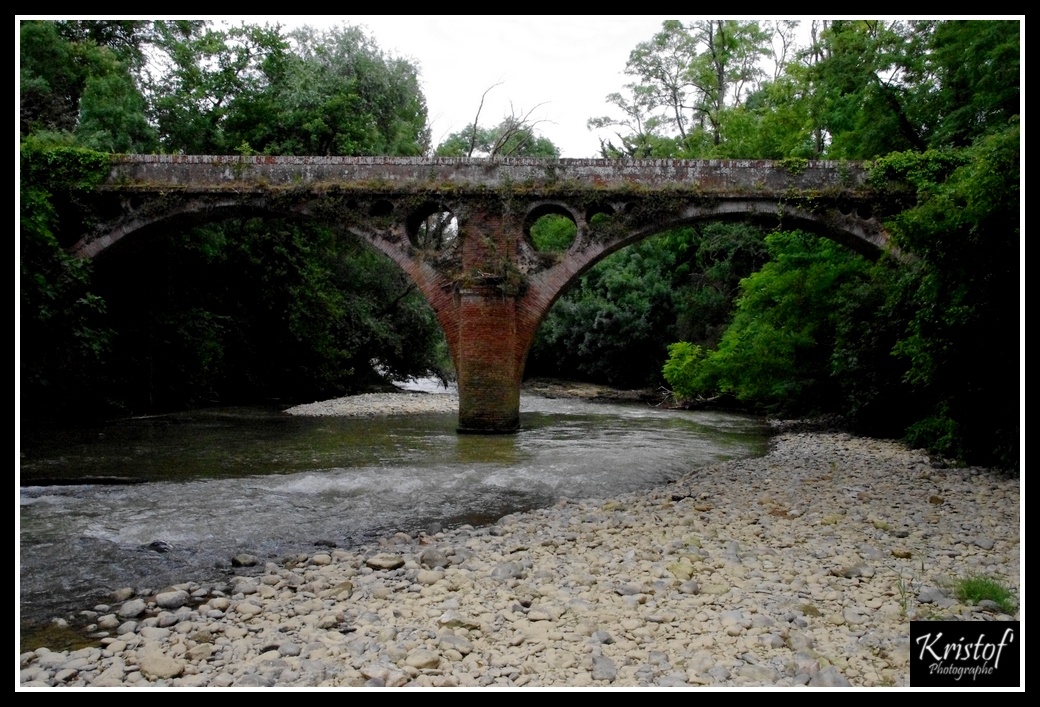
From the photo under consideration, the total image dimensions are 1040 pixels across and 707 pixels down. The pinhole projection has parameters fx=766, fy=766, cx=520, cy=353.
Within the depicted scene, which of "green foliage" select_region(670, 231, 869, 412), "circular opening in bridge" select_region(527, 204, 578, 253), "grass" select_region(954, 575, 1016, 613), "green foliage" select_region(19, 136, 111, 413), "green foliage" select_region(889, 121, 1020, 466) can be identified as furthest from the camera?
"circular opening in bridge" select_region(527, 204, 578, 253)

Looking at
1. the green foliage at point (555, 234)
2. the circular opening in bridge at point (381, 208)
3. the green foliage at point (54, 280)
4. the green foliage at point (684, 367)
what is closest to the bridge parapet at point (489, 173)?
the circular opening in bridge at point (381, 208)

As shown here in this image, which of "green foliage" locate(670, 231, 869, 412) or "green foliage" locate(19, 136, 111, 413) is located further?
"green foliage" locate(670, 231, 869, 412)

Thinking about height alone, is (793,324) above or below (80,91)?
below

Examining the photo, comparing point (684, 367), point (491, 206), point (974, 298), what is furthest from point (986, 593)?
point (684, 367)

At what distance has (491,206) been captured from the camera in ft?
47.2

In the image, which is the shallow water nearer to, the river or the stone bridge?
the river

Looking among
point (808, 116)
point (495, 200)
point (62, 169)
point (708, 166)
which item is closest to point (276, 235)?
point (62, 169)

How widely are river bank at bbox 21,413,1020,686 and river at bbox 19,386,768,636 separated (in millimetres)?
660

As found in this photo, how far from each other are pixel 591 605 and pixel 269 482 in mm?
5564

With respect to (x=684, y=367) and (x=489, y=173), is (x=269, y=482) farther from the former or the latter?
(x=684, y=367)

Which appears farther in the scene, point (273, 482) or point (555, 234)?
point (555, 234)

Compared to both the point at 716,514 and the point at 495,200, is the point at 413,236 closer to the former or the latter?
the point at 495,200

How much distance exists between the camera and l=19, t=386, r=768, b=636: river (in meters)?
5.97

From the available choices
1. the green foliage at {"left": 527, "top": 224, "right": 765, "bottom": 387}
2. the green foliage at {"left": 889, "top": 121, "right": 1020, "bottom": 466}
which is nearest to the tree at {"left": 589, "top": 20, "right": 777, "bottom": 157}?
the green foliage at {"left": 527, "top": 224, "right": 765, "bottom": 387}
